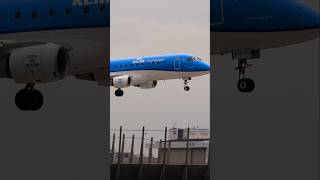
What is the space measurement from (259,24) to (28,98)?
16.0ft

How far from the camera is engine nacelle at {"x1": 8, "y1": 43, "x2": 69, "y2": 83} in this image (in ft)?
29.8

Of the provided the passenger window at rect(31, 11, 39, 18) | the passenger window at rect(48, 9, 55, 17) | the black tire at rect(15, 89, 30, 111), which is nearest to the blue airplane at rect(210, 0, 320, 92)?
the passenger window at rect(48, 9, 55, 17)

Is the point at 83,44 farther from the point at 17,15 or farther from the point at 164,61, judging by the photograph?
the point at 17,15

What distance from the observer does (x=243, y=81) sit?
951 cm

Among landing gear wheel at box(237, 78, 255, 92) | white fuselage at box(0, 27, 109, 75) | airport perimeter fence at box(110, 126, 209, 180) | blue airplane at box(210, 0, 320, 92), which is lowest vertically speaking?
airport perimeter fence at box(110, 126, 209, 180)

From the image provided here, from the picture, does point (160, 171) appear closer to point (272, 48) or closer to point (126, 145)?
point (126, 145)

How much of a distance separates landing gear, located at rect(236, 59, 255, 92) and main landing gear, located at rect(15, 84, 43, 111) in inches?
154

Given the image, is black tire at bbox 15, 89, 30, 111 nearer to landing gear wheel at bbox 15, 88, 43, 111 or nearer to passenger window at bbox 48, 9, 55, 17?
landing gear wheel at bbox 15, 88, 43, 111

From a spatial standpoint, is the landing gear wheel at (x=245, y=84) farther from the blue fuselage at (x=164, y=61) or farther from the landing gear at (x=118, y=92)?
the landing gear at (x=118, y=92)

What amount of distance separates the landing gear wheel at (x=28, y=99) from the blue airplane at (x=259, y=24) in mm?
3654

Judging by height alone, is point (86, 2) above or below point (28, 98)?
above

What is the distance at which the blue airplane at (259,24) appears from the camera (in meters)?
10.9

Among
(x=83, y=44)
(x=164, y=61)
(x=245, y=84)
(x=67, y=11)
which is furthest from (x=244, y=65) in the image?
(x=67, y=11)

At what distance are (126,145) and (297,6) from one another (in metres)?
5.57
